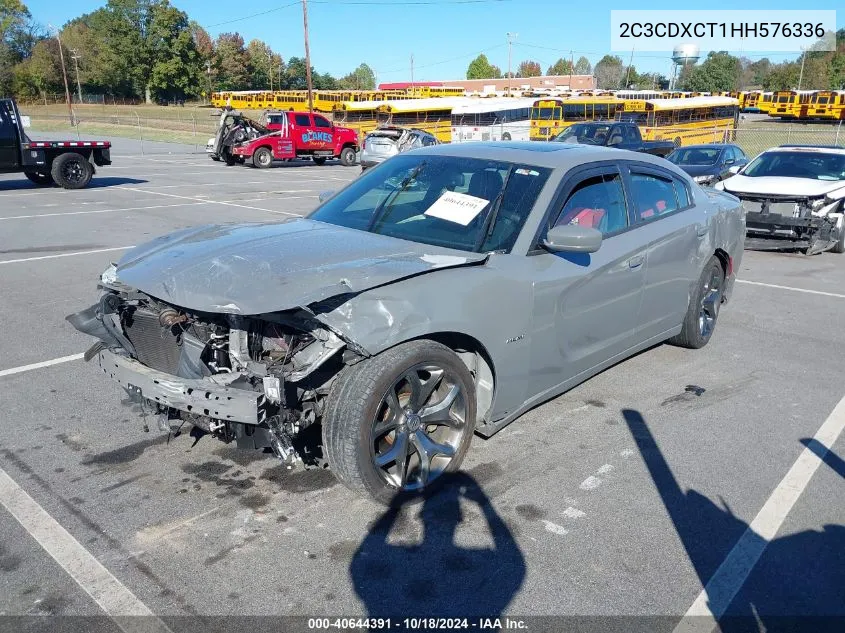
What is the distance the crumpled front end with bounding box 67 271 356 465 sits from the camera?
3234mm

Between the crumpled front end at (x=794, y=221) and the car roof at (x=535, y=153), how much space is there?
6523mm

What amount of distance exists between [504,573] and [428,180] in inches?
99.6

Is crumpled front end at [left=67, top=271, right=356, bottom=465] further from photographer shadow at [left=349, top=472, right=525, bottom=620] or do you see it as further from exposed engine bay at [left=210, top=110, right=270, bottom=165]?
exposed engine bay at [left=210, top=110, right=270, bottom=165]

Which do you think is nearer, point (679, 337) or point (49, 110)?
point (679, 337)

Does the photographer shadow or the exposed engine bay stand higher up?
the exposed engine bay

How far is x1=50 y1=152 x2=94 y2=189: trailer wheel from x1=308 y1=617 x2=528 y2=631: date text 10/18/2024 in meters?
17.9

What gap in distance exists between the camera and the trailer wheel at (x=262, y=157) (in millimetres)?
26438

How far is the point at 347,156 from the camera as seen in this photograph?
29.4 m

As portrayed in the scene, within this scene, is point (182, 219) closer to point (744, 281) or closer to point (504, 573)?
point (744, 281)

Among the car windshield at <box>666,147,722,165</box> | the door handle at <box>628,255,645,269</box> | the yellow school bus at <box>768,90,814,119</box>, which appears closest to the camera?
the door handle at <box>628,255,645,269</box>

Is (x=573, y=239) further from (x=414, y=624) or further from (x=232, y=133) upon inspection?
(x=232, y=133)

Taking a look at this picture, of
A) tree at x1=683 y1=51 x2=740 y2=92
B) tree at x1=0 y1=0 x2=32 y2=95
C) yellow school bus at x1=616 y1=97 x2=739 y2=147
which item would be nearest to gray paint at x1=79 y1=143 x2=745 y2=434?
yellow school bus at x1=616 y1=97 x2=739 y2=147

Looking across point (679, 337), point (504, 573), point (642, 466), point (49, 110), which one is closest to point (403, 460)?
point (504, 573)

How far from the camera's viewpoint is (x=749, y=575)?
3.12 m
